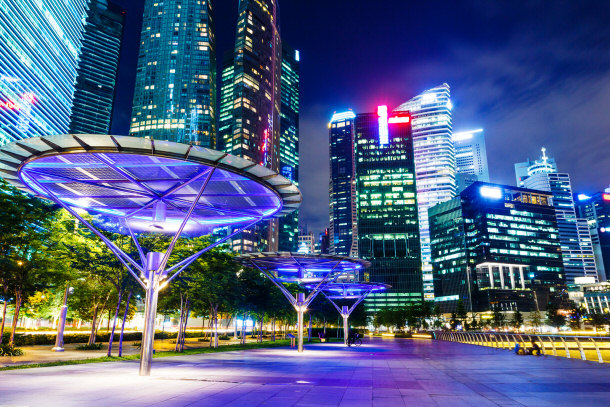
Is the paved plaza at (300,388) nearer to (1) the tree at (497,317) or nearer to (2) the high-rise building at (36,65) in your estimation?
(2) the high-rise building at (36,65)

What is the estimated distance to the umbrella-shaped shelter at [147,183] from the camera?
14.3m

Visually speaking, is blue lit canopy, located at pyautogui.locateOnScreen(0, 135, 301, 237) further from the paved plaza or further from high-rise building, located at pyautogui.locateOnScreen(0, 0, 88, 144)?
high-rise building, located at pyautogui.locateOnScreen(0, 0, 88, 144)

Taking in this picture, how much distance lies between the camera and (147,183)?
1806 cm

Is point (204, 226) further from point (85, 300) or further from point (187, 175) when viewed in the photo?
point (85, 300)

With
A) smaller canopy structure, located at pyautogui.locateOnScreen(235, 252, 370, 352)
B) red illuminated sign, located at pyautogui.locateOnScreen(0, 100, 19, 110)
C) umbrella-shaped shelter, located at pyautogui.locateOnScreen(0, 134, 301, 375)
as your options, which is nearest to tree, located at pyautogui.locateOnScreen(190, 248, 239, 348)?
smaller canopy structure, located at pyautogui.locateOnScreen(235, 252, 370, 352)

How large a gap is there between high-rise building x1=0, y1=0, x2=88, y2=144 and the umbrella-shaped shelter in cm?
12266

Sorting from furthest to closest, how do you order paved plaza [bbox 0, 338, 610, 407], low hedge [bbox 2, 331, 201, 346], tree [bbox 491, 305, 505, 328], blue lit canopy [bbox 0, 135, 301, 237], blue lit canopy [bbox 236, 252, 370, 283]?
tree [bbox 491, 305, 505, 328], low hedge [bbox 2, 331, 201, 346], blue lit canopy [bbox 236, 252, 370, 283], blue lit canopy [bbox 0, 135, 301, 237], paved plaza [bbox 0, 338, 610, 407]

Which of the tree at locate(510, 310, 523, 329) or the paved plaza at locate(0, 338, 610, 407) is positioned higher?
the paved plaza at locate(0, 338, 610, 407)

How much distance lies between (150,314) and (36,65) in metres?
174

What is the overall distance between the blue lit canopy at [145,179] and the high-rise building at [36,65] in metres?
122

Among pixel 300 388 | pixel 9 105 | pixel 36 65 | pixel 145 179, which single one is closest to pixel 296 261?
pixel 145 179

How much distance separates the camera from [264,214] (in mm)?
22719

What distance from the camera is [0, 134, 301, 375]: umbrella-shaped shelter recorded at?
14.3m

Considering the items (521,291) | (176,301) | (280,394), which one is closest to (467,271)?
(521,291)
